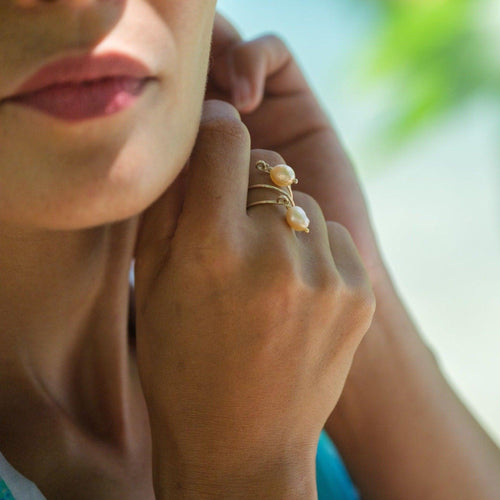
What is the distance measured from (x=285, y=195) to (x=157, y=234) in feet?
0.52

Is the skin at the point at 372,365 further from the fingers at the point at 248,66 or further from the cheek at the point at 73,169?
the cheek at the point at 73,169

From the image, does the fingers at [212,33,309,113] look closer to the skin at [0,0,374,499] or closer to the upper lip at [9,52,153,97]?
the skin at [0,0,374,499]

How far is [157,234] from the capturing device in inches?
36.3

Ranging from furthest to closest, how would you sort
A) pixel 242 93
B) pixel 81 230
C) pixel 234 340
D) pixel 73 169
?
1. pixel 242 93
2. pixel 81 230
3. pixel 234 340
4. pixel 73 169

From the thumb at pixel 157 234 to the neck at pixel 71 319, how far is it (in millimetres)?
82

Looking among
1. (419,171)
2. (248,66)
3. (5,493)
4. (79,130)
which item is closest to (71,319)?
(5,493)

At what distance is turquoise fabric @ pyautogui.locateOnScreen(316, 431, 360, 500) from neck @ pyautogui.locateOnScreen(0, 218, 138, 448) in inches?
15.5

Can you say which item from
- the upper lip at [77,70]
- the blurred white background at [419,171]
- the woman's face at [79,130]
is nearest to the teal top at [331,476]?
the woman's face at [79,130]

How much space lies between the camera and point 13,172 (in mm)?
Answer: 730

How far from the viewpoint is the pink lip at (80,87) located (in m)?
0.72

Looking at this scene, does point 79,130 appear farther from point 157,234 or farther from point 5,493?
point 5,493

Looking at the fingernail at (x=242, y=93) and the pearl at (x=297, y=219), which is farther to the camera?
the fingernail at (x=242, y=93)

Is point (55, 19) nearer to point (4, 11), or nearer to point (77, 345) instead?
point (4, 11)

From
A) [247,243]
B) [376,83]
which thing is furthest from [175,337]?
[376,83]
